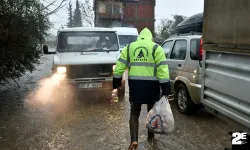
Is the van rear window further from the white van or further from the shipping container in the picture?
the shipping container

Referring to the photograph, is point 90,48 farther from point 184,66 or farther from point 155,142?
point 155,142

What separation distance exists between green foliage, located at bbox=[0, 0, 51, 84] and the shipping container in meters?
33.5

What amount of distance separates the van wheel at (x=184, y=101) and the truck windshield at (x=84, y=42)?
8.52ft

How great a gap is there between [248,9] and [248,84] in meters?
0.71

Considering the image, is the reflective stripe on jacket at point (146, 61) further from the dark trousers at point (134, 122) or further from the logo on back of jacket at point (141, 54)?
the dark trousers at point (134, 122)

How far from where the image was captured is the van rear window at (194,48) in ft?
18.8

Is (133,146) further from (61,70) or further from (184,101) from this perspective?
(61,70)

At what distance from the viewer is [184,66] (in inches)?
244

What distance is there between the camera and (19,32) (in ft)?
23.6

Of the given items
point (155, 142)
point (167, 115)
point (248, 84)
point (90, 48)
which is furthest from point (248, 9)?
point (90, 48)

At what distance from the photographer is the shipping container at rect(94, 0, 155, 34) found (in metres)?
41.7

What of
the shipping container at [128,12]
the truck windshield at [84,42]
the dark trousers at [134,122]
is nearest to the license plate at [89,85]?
the truck windshield at [84,42]

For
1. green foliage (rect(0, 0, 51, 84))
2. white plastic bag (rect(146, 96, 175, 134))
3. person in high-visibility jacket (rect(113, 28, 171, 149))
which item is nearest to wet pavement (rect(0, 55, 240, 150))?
white plastic bag (rect(146, 96, 175, 134))

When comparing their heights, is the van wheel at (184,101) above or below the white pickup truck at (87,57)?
below
